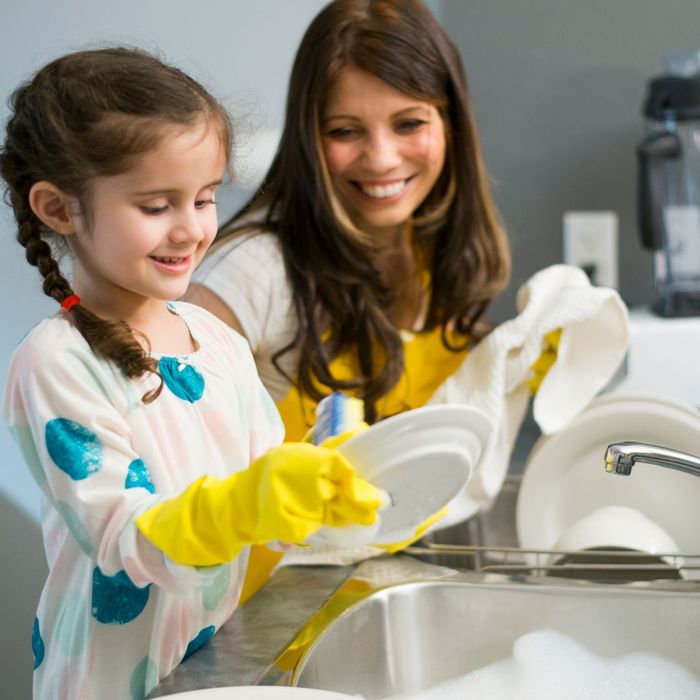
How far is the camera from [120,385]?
2.10 ft

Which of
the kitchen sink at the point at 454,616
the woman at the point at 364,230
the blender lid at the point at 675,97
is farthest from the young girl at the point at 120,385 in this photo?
the blender lid at the point at 675,97

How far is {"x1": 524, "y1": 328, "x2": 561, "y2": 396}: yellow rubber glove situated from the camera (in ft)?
3.79

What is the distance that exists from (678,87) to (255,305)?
103 centimetres

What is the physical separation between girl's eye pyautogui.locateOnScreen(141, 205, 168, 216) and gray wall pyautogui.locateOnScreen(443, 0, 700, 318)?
135 cm

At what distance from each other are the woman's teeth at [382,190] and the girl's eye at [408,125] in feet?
0.17

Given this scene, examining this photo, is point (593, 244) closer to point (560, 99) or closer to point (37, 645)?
point (560, 99)

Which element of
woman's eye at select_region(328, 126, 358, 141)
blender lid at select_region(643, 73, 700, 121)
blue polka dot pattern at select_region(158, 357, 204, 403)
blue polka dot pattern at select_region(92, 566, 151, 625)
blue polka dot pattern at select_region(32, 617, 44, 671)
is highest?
blender lid at select_region(643, 73, 700, 121)

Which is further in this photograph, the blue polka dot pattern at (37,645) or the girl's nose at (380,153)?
the girl's nose at (380,153)

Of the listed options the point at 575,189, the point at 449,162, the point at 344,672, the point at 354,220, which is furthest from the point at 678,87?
the point at 344,672

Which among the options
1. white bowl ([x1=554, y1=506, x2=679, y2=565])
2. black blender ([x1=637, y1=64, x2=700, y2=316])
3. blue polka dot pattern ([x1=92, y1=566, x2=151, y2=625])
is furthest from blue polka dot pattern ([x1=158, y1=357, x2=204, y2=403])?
black blender ([x1=637, y1=64, x2=700, y2=316])

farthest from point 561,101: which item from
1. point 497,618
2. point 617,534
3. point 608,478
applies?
point 497,618

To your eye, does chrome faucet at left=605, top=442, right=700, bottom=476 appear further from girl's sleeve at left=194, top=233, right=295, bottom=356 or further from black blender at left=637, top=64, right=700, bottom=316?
black blender at left=637, top=64, right=700, bottom=316

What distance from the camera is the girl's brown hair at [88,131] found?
611 mm

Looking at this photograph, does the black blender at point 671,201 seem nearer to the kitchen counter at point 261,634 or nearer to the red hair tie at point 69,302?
the kitchen counter at point 261,634
